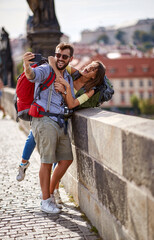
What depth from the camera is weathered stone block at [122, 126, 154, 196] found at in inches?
94.4

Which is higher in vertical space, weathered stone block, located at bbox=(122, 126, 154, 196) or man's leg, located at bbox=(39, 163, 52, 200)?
weathered stone block, located at bbox=(122, 126, 154, 196)

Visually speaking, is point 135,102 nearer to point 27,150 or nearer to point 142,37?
point 27,150

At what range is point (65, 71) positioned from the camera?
4.20 metres

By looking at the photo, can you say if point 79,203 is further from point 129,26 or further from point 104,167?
point 129,26

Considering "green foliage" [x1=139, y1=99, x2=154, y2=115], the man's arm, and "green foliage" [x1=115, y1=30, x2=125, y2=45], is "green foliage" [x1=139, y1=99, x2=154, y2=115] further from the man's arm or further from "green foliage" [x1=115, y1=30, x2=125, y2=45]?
"green foliage" [x1=115, y1=30, x2=125, y2=45]

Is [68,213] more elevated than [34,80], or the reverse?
[34,80]

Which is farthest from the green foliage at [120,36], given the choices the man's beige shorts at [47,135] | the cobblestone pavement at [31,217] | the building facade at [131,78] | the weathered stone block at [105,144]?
the weathered stone block at [105,144]

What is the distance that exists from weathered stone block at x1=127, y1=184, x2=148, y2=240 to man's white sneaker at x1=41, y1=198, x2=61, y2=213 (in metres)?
1.43

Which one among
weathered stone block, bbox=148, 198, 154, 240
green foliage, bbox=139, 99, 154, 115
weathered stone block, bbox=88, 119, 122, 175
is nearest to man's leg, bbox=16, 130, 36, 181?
weathered stone block, bbox=88, 119, 122, 175

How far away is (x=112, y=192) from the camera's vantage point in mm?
3193

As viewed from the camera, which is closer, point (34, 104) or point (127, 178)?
point (127, 178)

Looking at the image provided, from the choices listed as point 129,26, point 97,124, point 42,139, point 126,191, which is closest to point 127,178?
point 126,191

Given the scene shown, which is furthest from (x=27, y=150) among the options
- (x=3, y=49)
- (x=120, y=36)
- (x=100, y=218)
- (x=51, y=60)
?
(x=120, y=36)

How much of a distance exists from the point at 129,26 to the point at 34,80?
202068 mm
